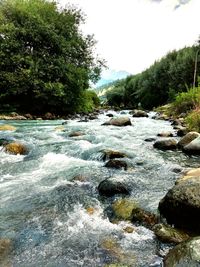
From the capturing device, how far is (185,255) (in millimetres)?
3408

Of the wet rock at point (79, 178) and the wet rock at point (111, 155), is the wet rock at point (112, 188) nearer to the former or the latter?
the wet rock at point (79, 178)

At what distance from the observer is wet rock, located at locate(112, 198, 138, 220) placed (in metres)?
A: 4.90

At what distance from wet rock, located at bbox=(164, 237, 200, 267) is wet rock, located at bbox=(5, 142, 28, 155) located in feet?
21.3

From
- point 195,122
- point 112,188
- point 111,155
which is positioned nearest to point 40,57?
point 195,122

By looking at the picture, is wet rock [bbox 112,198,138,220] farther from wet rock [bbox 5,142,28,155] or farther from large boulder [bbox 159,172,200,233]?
wet rock [bbox 5,142,28,155]

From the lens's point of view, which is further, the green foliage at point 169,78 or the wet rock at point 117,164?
the green foliage at point 169,78

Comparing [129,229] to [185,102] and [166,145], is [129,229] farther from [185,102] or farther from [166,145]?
[185,102]

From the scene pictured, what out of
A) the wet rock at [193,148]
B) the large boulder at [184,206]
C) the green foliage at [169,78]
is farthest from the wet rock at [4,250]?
the green foliage at [169,78]

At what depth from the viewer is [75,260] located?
12.2 ft

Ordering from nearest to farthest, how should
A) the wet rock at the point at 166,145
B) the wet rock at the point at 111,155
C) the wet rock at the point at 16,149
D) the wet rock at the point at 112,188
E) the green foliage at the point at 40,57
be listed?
1. the wet rock at the point at 112,188
2. the wet rock at the point at 111,155
3. the wet rock at the point at 16,149
4. the wet rock at the point at 166,145
5. the green foliage at the point at 40,57

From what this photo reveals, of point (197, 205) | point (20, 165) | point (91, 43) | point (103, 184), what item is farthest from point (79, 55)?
point (197, 205)

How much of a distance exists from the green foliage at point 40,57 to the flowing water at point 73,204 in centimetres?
1303

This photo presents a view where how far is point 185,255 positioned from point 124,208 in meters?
1.82

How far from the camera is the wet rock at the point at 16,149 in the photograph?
9234 mm
